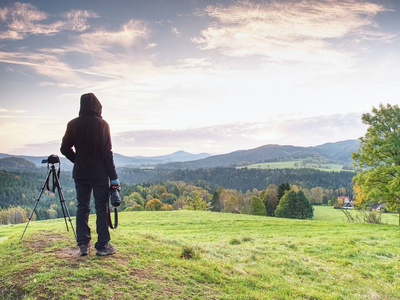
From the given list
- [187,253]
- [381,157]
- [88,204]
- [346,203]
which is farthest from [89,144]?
[346,203]

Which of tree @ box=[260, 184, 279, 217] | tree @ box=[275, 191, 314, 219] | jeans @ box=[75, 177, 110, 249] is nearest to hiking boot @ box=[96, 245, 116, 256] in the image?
jeans @ box=[75, 177, 110, 249]

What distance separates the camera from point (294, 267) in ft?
29.0

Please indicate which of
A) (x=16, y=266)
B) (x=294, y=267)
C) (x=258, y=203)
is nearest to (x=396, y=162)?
(x=294, y=267)

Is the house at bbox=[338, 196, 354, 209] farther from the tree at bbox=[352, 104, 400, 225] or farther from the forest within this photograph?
the tree at bbox=[352, 104, 400, 225]

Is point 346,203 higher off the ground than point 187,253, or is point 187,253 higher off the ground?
point 187,253

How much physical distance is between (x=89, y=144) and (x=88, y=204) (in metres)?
1.57

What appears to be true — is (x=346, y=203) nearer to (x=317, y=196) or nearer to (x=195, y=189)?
(x=317, y=196)

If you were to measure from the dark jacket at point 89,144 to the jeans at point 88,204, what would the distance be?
7.4 inches

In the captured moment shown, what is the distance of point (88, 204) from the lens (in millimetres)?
6961

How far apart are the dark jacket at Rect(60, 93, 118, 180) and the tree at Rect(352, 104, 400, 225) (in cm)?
2735

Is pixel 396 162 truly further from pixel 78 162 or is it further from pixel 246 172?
pixel 246 172

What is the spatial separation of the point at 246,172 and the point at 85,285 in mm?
183214

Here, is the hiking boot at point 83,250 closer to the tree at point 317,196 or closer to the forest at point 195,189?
the forest at point 195,189

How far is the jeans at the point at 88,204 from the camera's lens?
679cm
